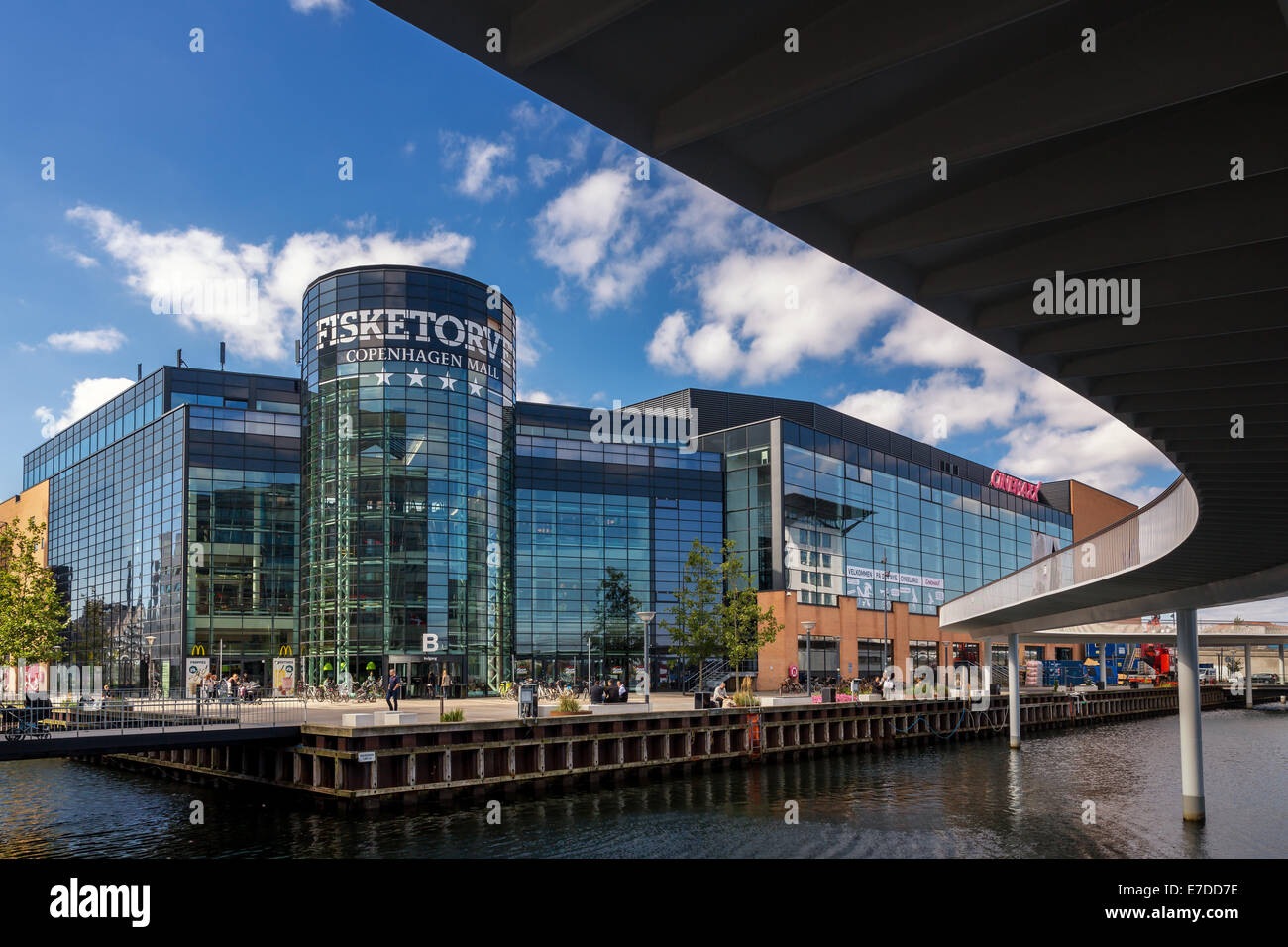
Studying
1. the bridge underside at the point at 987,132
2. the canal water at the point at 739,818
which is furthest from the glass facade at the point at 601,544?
the bridge underside at the point at 987,132

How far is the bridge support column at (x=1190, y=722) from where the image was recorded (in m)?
27.3

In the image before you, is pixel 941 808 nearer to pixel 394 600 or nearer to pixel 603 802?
pixel 603 802

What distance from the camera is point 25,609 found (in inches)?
2112

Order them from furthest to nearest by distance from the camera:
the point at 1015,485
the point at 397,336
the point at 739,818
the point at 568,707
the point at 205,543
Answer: the point at 1015,485 → the point at 205,543 → the point at 397,336 → the point at 568,707 → the point at 739,818

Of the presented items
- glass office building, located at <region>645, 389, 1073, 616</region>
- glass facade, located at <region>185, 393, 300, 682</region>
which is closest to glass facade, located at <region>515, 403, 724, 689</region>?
glass office building, located at <region>645, 389, 1073, 616</region>

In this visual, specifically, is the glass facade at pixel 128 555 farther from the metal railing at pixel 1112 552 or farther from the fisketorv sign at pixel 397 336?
the metal railing at pixel 1112 552

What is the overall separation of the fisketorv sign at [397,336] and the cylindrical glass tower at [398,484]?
69mm

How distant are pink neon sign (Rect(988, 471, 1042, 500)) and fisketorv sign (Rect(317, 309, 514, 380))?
5360cm

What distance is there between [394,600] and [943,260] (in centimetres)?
5028

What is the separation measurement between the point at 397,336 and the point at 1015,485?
61710 mm

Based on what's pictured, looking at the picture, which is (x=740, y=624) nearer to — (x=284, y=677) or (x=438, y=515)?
(x=438, y=515)

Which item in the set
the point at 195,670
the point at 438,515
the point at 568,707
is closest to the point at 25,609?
the point at 195,670

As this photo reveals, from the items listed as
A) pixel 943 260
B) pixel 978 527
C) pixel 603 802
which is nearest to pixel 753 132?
pixel 943 260

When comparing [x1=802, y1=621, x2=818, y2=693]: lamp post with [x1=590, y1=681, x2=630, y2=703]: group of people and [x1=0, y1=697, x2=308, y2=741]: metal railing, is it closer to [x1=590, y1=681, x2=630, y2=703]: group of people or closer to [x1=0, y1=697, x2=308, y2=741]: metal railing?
[x1=590, y1=681, x2=630, y2=703]: group of people
